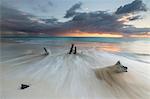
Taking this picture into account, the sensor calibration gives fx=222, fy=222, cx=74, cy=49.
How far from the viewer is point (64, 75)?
6.31 ft

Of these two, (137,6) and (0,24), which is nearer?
(137,6)

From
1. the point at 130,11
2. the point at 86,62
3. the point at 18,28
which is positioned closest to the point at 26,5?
the point at 18,28

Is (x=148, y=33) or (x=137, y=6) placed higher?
(x=137, y=6)

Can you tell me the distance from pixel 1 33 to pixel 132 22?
4.13 feet

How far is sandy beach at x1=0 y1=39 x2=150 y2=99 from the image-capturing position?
177 cm

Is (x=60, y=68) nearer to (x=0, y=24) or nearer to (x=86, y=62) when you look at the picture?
(x=86, y=62)

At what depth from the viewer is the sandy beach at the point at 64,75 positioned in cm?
177

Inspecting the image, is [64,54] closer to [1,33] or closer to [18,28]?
[18,28]

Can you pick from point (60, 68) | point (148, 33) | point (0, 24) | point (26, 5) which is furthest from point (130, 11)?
point (0, 24)

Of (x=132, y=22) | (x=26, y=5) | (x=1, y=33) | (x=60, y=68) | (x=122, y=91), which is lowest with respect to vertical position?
(x=122, y=91)

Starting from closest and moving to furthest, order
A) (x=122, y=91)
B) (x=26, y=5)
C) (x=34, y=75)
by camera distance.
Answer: (x=122, y=91)
(x=34, y=75)
(x=26, y=5)

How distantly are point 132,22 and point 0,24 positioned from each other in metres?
1.25

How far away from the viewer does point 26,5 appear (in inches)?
82.9

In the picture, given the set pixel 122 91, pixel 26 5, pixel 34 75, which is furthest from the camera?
pixel 26 5
